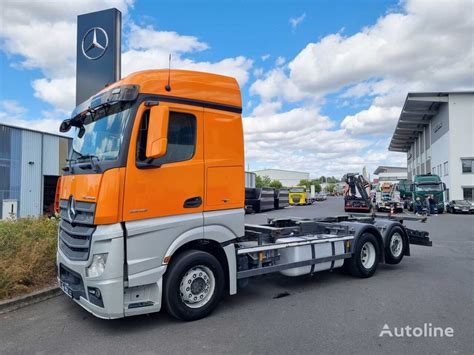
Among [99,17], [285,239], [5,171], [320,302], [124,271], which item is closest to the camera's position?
[124,271]

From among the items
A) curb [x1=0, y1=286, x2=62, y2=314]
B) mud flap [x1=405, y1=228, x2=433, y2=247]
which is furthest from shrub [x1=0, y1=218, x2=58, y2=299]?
mud flap [x1=405, y1=228, x2=433, y2=247]

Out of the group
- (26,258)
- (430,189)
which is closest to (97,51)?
(26,258)

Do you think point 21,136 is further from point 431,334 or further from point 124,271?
point 431,334

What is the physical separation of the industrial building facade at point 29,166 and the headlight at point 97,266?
2465 cm

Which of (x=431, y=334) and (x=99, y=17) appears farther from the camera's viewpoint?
(x=99, y=17)

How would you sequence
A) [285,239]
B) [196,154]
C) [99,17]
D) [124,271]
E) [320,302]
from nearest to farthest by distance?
[124,271], [196,154], [320,302], [285,239], [99,17]

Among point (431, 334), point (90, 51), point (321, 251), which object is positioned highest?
point (90, 51)

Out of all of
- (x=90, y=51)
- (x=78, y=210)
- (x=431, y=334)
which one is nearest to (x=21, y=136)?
(x=90, y=51)

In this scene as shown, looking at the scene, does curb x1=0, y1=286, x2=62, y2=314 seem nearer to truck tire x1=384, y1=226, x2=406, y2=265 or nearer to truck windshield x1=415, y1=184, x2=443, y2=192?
truck tire x1=384, y1=226, x2=406, y2=265

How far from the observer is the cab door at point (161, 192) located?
15.0 feet

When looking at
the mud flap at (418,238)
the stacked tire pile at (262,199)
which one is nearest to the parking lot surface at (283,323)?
the mud flap at (418,238)

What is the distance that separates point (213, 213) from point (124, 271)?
1430 mm

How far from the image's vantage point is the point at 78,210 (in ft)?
15.7

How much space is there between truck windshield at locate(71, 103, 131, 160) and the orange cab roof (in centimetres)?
40
